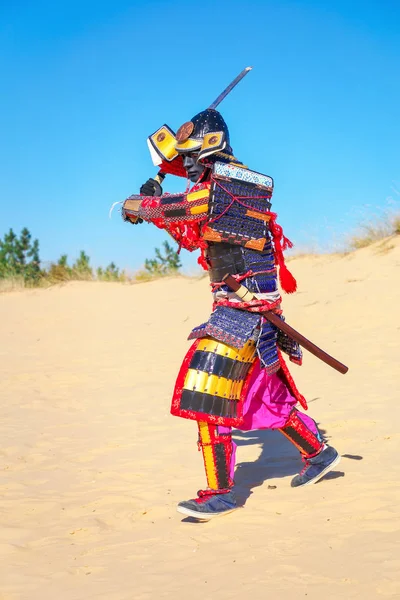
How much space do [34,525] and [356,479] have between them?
1.92 metres

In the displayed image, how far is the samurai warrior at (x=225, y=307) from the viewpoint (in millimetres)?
4012

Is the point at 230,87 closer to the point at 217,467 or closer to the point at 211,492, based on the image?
the point at 217,467

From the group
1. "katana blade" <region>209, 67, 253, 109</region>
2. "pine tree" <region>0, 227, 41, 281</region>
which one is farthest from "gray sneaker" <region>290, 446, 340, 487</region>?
"pine tree" <region>0, 227, 41, 281</region>

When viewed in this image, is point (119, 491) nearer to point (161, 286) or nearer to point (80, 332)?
point (80, 332)

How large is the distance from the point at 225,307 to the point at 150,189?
Answer: 2.75 feet

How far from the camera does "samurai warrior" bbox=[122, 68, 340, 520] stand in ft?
13.2

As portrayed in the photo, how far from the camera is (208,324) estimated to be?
4.05 metres

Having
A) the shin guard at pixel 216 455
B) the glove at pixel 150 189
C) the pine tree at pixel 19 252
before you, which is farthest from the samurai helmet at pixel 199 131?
the pine tree at pixel 19 252

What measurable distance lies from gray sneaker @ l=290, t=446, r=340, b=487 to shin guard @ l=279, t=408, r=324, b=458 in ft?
0.13

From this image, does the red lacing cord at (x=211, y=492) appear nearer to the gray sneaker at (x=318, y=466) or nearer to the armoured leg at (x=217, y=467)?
the armoured leg at (x=217, y=467)

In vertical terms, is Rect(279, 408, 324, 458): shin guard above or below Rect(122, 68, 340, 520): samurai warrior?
below

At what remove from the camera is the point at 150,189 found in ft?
14.3

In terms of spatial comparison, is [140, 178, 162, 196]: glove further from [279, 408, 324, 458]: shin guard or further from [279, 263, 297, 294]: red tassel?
[279, 408, 324, 458]: shin guard

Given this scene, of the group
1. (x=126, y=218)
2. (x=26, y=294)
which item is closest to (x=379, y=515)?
(x=126, y=218)
